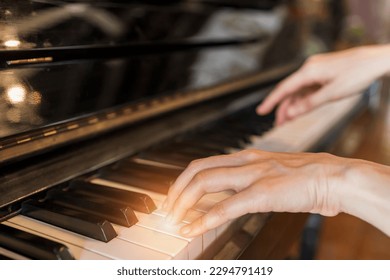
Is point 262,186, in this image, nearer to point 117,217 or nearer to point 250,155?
point 250,155

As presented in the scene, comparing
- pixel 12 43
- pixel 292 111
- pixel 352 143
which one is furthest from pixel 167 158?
pixel 352 143

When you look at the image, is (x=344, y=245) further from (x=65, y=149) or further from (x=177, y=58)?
(x=65, y=149)

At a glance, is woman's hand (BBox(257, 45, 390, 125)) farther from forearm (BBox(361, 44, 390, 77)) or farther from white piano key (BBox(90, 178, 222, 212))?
white piano key (BBox(90, 178, 222, 212))

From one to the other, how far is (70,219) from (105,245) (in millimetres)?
Answer: 93

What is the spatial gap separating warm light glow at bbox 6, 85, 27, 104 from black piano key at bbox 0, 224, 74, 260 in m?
0.26

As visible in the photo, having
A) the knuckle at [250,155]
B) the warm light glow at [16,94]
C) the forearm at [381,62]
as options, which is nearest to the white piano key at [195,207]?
the knuckle at [250,155]

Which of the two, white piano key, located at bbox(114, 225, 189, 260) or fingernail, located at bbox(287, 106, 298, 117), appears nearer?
white piano key, located at bbox(114, 225, 189, 260)

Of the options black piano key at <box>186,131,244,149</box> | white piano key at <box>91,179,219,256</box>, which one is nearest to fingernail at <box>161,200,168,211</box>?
white piano key at <box>91,179,219,256</box>

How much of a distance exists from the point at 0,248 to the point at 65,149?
0.30 metres

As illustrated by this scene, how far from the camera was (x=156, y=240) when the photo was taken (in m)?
0.69

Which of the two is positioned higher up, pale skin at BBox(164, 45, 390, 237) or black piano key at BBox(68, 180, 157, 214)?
black piano key at BBox(68, 180, 157, 214)

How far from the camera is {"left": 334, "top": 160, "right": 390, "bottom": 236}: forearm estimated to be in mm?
681

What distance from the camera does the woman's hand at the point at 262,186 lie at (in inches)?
27.3
